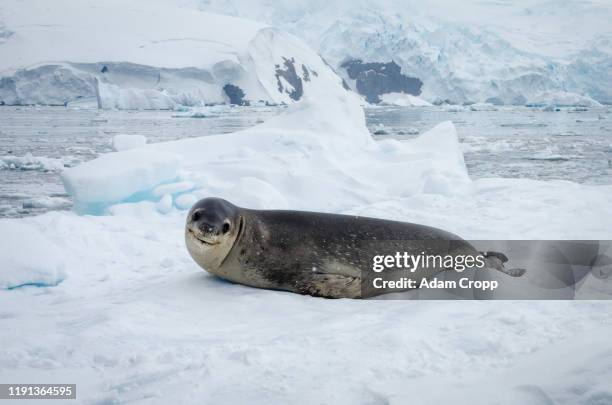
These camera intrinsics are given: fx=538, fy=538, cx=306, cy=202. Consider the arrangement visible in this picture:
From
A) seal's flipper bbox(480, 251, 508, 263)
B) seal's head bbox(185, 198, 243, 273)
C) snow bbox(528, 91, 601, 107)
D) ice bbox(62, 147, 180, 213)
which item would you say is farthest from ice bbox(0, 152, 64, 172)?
snow bbox(528, 91, 601, 107)

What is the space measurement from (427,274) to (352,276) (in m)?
0.41

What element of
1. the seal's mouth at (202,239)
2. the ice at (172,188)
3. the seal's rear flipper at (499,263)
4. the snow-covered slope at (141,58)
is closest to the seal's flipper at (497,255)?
the seal's rear flipper at (499,263)

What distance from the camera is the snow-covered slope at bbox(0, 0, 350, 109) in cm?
3409

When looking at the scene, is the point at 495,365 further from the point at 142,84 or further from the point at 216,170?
the point at 142,84

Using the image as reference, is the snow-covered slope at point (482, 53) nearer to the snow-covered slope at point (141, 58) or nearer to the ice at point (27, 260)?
the snow-covered slope at point (141, 58)

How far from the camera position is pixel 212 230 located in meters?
2.35

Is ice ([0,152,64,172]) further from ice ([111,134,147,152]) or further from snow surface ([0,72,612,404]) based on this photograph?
snow surface ([0,72,612,404])

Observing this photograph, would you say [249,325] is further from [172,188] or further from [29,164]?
[29,164]

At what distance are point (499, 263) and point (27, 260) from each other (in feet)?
7.69

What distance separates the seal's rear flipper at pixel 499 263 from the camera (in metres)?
2.56

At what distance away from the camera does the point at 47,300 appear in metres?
2.40

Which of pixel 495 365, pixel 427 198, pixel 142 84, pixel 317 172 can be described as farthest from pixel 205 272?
pixel 142 84

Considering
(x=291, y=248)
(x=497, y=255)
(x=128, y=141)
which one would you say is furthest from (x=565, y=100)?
(x=291, y=248)

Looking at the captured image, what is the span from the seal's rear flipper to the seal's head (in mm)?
1283
